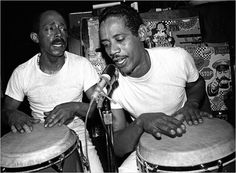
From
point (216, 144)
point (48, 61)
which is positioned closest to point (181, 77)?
point (216, 144)

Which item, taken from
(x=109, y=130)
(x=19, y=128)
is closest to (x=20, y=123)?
(x=19, y=128)

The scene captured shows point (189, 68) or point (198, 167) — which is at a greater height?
point (189, 68)

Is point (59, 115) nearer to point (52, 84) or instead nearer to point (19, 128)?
point (19, 128)

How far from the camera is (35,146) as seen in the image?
69.4 inches

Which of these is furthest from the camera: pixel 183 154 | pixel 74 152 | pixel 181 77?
pixel 181 77

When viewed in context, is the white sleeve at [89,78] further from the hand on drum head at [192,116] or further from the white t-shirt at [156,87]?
the hand on drum head at [192,116]

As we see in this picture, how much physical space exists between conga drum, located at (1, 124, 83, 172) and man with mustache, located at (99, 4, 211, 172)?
0.44 metres

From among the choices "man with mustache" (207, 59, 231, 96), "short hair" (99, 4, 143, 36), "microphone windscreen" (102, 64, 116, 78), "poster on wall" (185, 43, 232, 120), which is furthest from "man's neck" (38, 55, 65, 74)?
"man with mustache" (207, 59, 231, 96)

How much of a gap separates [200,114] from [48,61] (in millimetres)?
1721

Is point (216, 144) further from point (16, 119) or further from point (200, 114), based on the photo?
point (16, 119)

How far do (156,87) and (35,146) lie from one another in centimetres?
118

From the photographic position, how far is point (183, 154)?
57.8 inches

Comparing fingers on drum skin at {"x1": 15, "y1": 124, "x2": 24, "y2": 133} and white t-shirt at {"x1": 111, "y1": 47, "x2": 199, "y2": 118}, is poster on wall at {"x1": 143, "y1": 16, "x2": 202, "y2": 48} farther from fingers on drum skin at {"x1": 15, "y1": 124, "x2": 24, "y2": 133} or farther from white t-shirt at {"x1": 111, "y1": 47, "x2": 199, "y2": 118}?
fingers on drum skin at {"x1": 15, "y1": 124, "x2": 24, "y2": 133}

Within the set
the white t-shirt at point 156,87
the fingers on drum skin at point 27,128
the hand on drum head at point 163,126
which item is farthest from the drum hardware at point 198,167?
the fingers on drum skin at point 27,128
